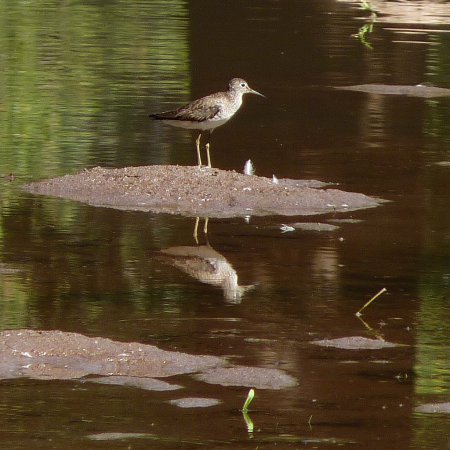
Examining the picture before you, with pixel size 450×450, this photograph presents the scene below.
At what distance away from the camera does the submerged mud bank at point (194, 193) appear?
12.6 metres

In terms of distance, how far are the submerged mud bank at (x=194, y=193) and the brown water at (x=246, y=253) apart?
0.94 ft

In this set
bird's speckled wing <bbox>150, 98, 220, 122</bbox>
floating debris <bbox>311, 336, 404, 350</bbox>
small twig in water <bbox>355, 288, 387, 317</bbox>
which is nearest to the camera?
floating debris <bbox>311, 336, 404, 350</bbox>

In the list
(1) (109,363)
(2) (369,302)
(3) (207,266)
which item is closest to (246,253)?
(3) (207,266)

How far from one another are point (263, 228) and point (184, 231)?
24.7 inches

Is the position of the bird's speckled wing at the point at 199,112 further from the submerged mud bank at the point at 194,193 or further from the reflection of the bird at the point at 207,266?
the reflection of the bird at the point at 207,266

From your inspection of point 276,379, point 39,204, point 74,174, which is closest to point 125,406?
point 276,379

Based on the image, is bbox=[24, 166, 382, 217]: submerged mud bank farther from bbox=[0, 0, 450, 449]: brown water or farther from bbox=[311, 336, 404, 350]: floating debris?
bbox=[311, 336, 404, 350]: floating debris

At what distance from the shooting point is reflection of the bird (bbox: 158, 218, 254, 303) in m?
10.0

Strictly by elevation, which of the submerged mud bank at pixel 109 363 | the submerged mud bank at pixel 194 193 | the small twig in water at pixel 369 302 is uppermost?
the submerged mud bank at pixel 109 363

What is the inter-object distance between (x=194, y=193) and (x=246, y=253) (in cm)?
188

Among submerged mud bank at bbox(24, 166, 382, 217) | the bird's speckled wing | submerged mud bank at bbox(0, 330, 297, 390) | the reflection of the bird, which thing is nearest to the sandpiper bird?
the bird's speckled wing

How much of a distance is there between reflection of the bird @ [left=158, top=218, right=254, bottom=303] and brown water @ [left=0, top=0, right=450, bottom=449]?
0.10 metres

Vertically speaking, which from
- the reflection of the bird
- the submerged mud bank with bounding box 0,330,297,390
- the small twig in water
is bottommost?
the reflection of the bird


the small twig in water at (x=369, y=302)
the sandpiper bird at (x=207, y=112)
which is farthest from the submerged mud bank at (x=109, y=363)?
the sandpiper bird at (x=207, y=112)
